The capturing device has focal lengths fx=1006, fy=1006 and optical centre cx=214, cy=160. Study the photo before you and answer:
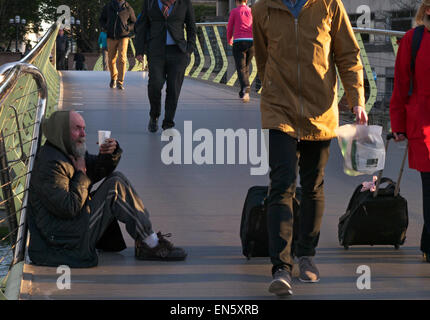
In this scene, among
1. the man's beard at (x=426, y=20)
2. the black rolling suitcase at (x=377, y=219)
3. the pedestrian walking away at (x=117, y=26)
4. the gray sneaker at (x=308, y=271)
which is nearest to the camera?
the gray sneaker at (x=308, y=271)

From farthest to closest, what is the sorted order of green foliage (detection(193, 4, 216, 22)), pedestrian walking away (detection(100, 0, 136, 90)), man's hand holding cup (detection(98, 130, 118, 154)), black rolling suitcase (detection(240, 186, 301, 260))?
green foliage (detection(193, 4, 216, 22))
pedestrian walking away (detection(100, 0, 136, 90))
man's hand holding cup (detection(98, 130, 118, 154))
black rolling suitcase (detection(240, 186, 301, 260))

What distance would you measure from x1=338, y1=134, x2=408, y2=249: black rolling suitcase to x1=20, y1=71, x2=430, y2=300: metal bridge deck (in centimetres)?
8

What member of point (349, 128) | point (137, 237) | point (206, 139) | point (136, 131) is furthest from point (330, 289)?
point (136, 131)

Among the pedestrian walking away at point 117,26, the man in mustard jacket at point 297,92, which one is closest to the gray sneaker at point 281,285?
the man in mustard jacket at point 297,92

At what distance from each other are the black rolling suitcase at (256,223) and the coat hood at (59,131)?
107 cm

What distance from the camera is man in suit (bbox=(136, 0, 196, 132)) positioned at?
1088cm

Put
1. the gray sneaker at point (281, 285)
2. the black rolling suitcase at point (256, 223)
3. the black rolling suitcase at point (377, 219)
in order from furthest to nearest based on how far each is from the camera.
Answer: the black rolling suitcase at point (377, 219)
the black rolling suitcase at point (256, 223)
the gray sneaker at point (281, 285)

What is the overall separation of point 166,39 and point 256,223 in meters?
5.46

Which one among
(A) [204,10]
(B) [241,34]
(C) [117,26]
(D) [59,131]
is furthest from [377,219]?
(A) [204,10]

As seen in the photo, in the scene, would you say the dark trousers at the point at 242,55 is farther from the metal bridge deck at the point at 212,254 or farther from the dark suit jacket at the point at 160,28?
the dark suit jacket at the point at 160,28

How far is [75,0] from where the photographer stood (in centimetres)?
7681

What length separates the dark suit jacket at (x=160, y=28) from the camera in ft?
35.6

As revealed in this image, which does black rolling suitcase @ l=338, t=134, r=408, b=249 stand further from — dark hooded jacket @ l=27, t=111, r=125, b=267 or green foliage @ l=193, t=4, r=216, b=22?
green foliage @ l=193, t=4, r=216, b=22

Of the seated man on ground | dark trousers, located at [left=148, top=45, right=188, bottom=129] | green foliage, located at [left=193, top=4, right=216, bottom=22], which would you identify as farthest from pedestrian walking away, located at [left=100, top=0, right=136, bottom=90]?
green foliage, located at [left=193, top=4, right=216, bottom=22]
